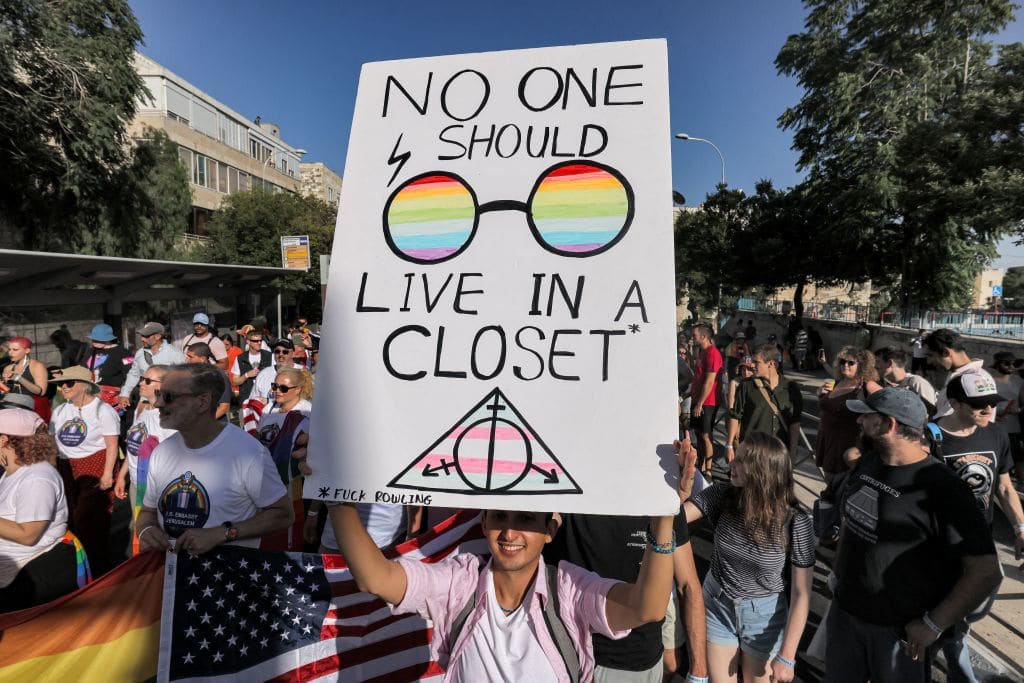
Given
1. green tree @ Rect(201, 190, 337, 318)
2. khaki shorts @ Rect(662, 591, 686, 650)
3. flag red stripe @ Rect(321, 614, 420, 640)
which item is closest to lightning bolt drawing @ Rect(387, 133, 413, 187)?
flag red stripe @ Rect(321, 614, 420, 640)

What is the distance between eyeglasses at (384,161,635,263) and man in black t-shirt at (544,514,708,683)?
107 centimetres

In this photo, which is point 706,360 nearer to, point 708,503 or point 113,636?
point 708,503

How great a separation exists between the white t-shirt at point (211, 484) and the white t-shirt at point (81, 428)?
241 cm

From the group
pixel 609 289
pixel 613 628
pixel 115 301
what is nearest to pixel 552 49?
pixel 609 289

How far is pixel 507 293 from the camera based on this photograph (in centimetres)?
163

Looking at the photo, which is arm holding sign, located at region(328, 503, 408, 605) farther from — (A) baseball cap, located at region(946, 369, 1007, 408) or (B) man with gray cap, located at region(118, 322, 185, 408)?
(B) man with gray cap, located at region(118, 322, 185, 408)

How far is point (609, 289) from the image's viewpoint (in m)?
1.57

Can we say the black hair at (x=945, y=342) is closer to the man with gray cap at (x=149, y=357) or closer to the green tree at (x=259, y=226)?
the man with gray cap at (x=149, y=357)

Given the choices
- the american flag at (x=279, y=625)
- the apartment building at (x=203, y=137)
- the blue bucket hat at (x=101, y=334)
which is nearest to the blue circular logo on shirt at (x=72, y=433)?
the blue bucket hat at (x=101, y=334)

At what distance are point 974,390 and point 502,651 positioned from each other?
3075 mm

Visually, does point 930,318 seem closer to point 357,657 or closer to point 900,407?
point 900,407

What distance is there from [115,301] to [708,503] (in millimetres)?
11460

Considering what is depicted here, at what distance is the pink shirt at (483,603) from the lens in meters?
1.69

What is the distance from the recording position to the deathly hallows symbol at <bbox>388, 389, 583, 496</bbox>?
153 centimetres
